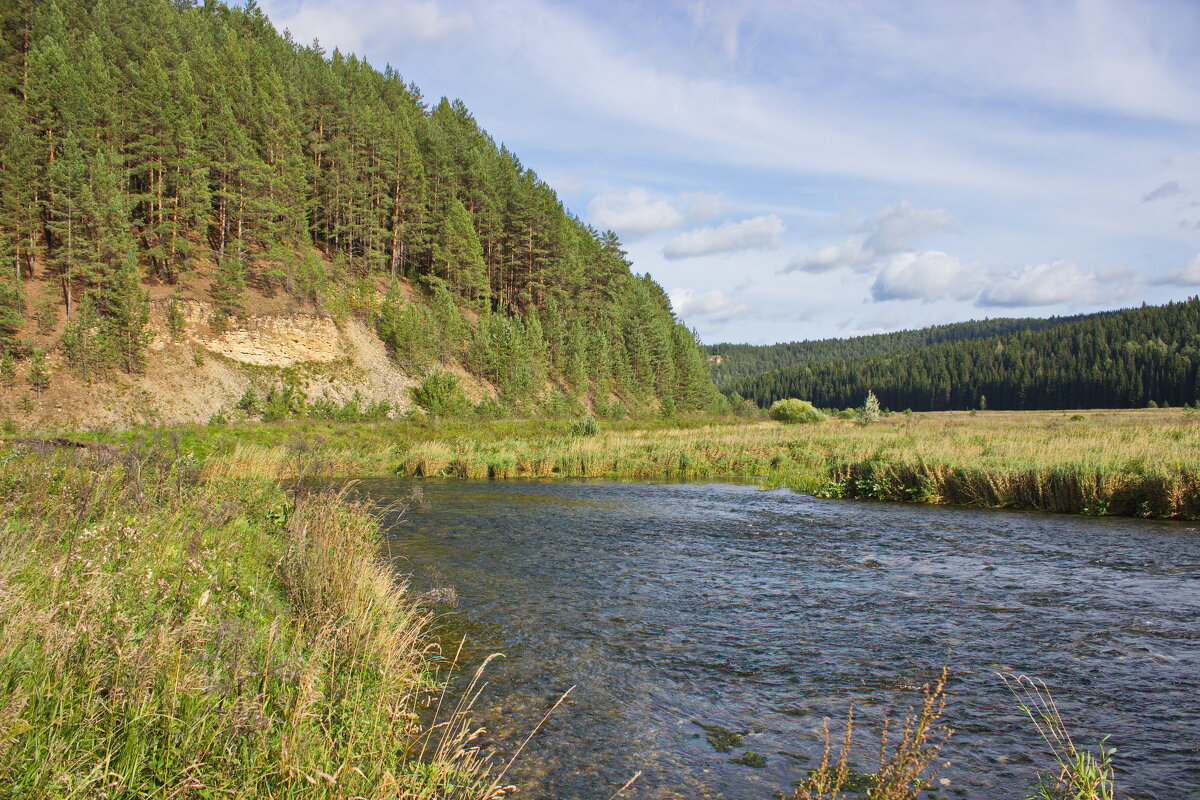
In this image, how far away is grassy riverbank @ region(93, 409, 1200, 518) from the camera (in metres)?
15.6


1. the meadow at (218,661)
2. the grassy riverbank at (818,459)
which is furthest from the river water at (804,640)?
the grassy riverbank at (818,459)

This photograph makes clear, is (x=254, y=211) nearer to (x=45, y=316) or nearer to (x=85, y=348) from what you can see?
(x=45, y=316)

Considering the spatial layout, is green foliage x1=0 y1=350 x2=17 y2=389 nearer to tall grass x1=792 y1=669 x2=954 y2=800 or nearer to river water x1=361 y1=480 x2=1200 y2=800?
river water x1=361 y1=480 x2=1200 y2=800

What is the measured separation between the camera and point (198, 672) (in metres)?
4.09

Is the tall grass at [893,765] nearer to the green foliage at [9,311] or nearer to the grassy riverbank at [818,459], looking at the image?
the grassy riverbank at [818,459]

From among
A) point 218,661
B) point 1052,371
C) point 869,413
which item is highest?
point 1052,371

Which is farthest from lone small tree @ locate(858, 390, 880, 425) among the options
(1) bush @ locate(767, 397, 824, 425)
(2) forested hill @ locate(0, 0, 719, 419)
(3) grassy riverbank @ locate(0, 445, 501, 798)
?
(3) grassy riverbank @ locate(0, 445, 501, 798)

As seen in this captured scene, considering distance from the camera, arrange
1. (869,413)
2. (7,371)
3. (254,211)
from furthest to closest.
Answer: (869,413), (254,211), (7,371)

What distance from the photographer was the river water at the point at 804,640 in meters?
5.01

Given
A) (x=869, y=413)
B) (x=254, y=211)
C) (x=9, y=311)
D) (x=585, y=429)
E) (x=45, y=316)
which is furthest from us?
(x=869, y=413)

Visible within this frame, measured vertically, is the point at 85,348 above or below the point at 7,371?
above

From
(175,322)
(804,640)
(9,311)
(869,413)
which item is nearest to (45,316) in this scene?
(9,311)

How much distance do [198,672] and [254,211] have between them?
51.2 metres

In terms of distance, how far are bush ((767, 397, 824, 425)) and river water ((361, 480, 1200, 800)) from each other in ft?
140
